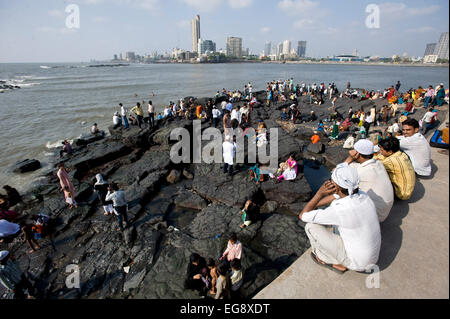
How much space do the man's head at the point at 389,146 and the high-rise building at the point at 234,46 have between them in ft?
659

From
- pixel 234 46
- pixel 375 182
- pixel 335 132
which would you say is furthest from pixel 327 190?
pixel 234 46

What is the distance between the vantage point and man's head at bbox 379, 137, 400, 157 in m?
3.27

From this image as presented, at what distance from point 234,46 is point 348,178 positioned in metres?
207

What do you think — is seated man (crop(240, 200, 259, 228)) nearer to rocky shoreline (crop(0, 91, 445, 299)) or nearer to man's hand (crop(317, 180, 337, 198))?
rocky shoreline (crop(0, 91, 445, 299))

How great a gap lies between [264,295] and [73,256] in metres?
6.07

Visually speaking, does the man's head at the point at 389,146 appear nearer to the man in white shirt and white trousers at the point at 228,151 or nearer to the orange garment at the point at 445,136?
the orange garment at the point at 445,136

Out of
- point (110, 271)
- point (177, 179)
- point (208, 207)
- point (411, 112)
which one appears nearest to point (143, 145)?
point (177, 179)

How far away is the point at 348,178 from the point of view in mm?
2080

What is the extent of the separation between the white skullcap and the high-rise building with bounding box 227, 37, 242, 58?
20221cm

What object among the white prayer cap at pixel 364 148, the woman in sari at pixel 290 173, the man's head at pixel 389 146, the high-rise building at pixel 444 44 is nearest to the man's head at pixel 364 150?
the white prayer cap at pixel 364 148

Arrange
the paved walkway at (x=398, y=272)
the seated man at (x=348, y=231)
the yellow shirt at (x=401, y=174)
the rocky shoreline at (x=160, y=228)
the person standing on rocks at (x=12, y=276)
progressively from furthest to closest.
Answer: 1. the rocky shoreline at (x=160, y=228)
2. the person standing on rocks at (x=12, y=276)
3. the yellow shirt at (x=401, y=174)
4. the seated man at (x=348, y=231)
5. the paved walkway at (x=398, y=272)

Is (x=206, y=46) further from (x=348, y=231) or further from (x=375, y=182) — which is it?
(x=348, y=231)

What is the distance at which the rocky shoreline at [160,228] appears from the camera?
193 inches
